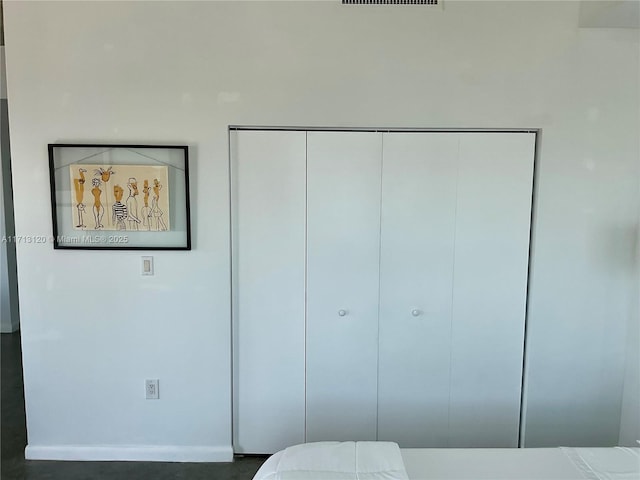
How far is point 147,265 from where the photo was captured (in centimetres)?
245

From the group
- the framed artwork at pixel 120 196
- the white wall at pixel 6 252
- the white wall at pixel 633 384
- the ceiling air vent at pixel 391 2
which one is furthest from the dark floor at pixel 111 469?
the ceiling air vent at pixel 391 2

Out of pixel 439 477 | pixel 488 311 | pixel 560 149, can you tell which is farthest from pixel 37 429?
pixel 560 149

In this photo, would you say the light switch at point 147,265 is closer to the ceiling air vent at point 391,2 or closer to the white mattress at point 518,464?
the white mattress at point 518,464

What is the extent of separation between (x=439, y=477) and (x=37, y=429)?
88.0 inches

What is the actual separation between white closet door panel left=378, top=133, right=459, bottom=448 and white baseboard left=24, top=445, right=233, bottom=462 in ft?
3.11

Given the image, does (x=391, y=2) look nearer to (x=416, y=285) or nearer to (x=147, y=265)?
(x=416, y=285)

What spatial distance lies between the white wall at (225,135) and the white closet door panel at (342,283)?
0.18 metres

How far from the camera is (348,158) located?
Answer: 242 cm

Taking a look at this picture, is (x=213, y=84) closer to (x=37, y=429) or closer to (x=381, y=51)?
(x=381, y=51)

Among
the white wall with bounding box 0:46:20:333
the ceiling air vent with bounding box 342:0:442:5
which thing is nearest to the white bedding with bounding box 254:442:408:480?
the ceiling air vent with bounding box 342:0:442:5

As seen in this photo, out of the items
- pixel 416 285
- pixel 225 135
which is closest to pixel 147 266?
pixel 225 135

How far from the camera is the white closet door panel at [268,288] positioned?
2.42 m

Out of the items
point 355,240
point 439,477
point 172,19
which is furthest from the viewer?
point 355,240

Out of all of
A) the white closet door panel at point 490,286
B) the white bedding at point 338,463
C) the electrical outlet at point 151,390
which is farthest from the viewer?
the electrical outlet at point 151,390
